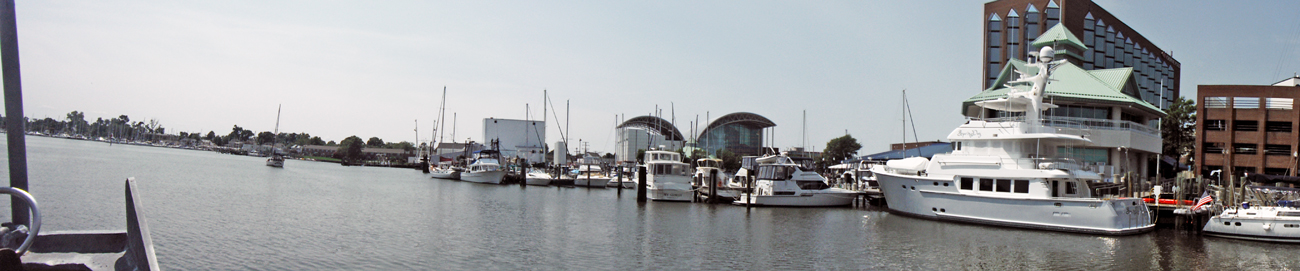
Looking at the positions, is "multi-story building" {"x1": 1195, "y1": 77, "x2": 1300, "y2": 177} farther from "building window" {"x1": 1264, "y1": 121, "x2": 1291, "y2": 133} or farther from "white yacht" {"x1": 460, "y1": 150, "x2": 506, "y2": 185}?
"white yacht" {"x1": 460, "y1": 150, "x2": 506, "y2": 185}

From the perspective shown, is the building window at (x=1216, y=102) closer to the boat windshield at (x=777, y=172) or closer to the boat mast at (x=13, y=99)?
the boat windshield at (x=777, y=172)

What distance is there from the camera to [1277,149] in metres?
38.8

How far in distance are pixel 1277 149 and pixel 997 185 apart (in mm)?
21276

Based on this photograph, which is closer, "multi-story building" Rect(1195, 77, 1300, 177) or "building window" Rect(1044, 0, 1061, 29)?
"multi-story building" Rect(1195, 77, 1300, 177)

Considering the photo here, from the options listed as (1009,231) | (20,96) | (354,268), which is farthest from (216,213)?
(1009,231)

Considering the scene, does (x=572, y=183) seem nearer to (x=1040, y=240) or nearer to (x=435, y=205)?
(x=435, y=205)

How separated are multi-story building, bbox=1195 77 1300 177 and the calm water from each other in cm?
1586

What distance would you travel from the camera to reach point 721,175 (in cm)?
5341

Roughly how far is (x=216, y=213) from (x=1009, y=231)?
3126 cm

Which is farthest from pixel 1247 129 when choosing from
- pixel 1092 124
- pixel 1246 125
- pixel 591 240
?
pixel 591 240

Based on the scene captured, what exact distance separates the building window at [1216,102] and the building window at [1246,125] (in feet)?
3.63

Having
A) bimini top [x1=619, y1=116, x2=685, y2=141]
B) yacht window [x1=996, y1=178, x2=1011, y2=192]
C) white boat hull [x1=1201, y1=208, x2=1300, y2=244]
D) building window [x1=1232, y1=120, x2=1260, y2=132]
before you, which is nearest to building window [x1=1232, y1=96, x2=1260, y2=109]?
building window [x1=1232, y1=120, x2=1260, y2=132]

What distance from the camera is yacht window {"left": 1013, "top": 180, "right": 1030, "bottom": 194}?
28.8 m

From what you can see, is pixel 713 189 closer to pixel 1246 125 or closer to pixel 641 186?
pixel 641 186
